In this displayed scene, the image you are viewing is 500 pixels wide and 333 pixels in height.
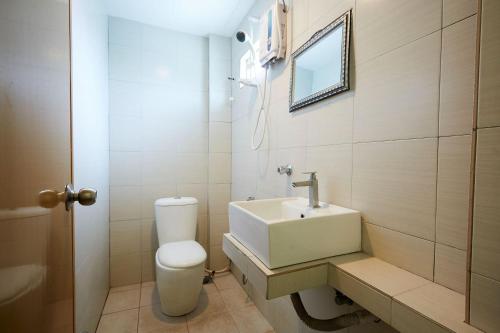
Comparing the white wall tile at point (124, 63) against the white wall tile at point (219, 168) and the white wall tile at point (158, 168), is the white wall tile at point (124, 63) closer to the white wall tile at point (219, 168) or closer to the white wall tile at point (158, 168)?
the white wall tile at point (158, 168)

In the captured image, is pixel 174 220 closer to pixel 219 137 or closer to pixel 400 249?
pixel 219 137

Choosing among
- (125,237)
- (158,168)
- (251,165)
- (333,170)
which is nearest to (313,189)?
(333,170)

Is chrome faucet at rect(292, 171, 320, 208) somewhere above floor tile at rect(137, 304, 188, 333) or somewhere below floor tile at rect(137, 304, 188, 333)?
above

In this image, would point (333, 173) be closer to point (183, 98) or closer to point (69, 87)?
point (69, 87)

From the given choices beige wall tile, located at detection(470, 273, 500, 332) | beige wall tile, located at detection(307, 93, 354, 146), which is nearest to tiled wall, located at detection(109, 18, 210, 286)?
beige wall tile, located at detection(307, 93, 354, 146)

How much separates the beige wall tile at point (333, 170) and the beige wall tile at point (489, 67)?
52 centimetres

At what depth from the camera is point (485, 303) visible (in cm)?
53

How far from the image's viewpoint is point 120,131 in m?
2.09

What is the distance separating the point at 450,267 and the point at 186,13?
7.67ft

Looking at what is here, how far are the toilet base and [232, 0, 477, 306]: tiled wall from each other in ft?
3.60

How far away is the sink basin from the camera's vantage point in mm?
852

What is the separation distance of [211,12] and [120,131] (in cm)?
128

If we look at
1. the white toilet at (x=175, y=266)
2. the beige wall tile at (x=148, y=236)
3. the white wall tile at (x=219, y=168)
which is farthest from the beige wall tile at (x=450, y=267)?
the beige wall tile at (x=148, y=236)

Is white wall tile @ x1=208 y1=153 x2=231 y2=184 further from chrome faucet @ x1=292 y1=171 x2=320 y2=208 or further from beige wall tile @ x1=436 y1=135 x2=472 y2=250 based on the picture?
beige wall tile @ x1=436 y1=135 x2=472 y2=250
